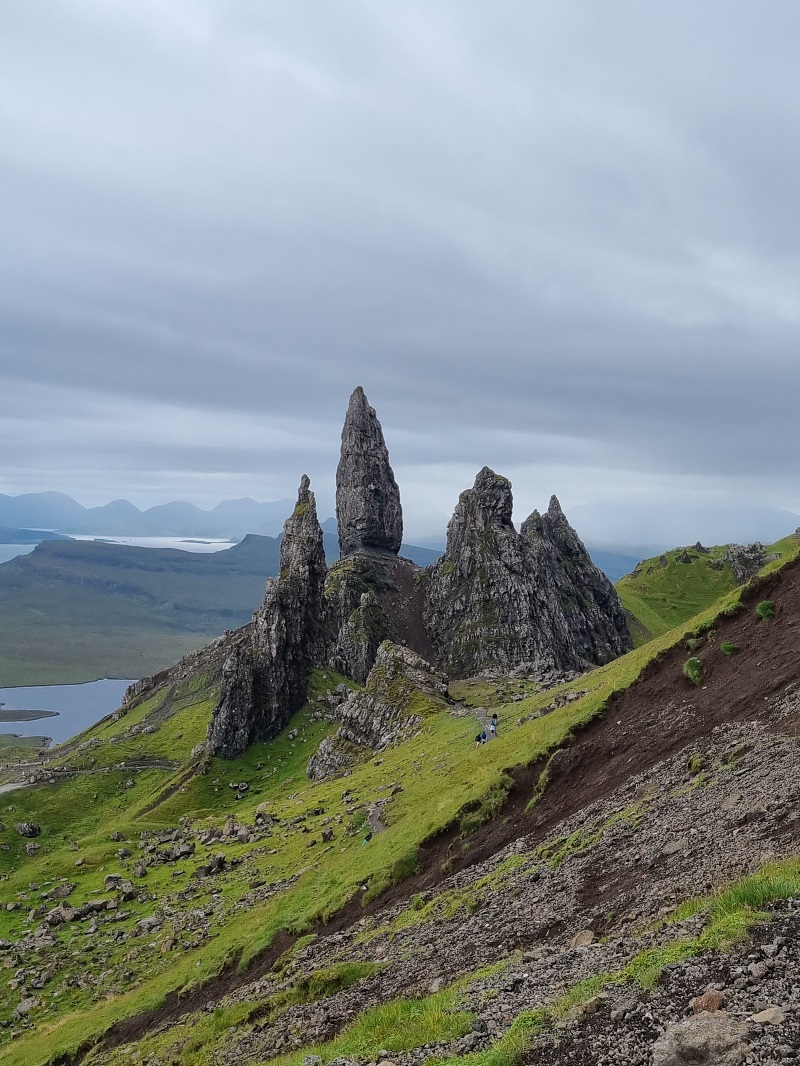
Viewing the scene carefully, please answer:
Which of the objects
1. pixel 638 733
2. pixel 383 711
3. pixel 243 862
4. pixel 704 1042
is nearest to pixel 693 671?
pixel 638 733

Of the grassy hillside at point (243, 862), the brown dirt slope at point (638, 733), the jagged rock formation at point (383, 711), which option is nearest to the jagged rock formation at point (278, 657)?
the grassy hillside at point (243, 862)

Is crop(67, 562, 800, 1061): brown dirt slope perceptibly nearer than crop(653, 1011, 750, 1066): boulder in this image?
No

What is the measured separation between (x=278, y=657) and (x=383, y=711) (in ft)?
192

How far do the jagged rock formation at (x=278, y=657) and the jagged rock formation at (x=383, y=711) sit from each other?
3463 centimetres

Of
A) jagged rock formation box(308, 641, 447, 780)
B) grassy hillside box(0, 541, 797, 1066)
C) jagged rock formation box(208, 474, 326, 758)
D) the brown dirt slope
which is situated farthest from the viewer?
jagged rock formation box(208, 474, 326, 758)

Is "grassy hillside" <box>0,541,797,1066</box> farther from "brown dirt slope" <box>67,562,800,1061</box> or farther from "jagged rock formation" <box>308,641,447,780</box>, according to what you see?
"jagged rock formation" <box>308,641,447,780</box>

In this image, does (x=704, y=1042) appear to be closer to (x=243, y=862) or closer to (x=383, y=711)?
(x=243, y=862)

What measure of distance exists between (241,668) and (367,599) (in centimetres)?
4919

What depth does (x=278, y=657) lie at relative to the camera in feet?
527

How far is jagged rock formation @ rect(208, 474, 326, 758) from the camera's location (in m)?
146

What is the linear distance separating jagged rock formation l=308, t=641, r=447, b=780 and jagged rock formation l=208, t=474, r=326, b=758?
114ft

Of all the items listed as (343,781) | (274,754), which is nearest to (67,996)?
(343,781)

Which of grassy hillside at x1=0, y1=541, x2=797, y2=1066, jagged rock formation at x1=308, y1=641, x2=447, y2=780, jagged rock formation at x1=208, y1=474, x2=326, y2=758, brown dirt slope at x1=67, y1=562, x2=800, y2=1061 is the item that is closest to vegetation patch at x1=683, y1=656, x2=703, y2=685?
brown dirt slope at x1=67, y1=562, x2=800, y2=1061

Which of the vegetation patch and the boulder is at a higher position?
the vegetation patch
